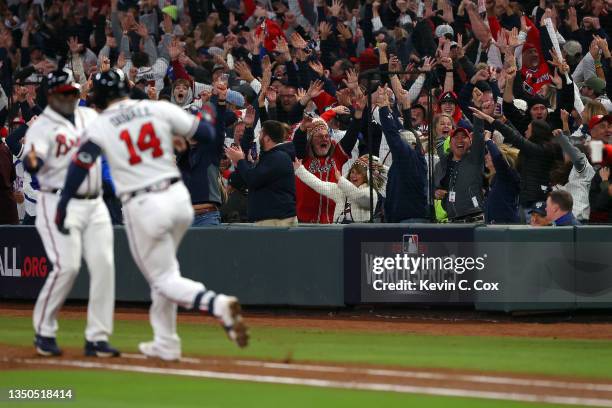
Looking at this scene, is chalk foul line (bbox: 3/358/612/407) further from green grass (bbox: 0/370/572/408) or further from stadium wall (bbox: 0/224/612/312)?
stadium wall (bbox: 0/224/612/312)

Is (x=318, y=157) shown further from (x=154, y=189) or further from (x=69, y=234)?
(x=154, y=189)

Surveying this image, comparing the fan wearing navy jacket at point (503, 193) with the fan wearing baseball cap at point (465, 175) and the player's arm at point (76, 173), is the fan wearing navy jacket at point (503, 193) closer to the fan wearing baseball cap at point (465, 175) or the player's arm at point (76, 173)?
the fan wearing baseball cap at point (465, 175)

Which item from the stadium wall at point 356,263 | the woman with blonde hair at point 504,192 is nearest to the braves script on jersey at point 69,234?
the stadium wall at point 356,263

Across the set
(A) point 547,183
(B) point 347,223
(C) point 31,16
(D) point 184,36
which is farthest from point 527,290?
(C) point 31,16

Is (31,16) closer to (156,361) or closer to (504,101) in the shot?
(504,101)

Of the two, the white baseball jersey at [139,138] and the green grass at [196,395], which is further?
the white baseball jersey at [139,138]

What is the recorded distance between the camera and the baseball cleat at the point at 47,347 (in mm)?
10062

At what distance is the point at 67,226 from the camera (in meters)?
9.66

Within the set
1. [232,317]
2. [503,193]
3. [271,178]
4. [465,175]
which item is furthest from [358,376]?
[465,175]

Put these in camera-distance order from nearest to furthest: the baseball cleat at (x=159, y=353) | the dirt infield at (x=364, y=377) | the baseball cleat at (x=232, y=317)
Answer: the dirt infield at (x=364, y=377) → the baseball cleat at (x=232, y=317) → the baseball cleat at (x=159, y=353)

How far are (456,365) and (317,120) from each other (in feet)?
19.3

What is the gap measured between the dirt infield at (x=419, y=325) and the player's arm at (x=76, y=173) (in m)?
4.33

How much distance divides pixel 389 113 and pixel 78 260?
17.7 feet

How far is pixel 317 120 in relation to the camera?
15.0 metres
